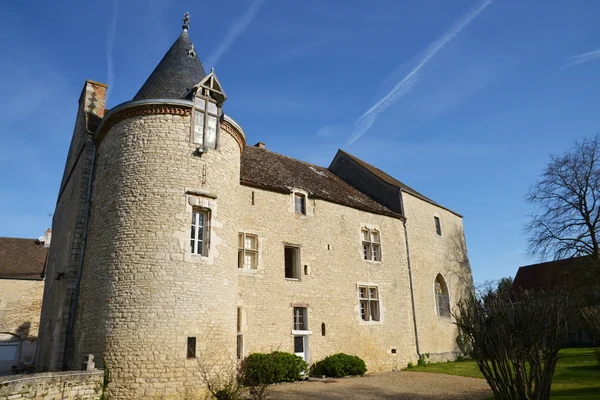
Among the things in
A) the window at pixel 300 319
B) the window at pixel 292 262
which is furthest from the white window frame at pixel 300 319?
the window at pixel 292 262

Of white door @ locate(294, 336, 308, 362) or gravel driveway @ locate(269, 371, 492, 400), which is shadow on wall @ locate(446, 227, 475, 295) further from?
white door @ locate(294, 336, 308, 362)

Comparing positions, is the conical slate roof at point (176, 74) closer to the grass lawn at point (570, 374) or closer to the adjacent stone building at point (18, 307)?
the grass lawn at point (570, 374)

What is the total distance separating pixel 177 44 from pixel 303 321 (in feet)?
32.3

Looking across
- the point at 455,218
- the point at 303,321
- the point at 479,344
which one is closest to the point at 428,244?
the point at 455,218

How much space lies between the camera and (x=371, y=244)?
1750 centimetres

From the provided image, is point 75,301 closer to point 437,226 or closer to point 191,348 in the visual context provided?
point 191,348

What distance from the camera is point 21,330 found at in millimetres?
23812

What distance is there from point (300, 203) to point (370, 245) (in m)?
3.90

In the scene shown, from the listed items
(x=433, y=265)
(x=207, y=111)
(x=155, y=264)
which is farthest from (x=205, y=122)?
(x=433, y=265)

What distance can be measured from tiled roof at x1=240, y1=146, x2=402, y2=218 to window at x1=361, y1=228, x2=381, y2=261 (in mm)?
952

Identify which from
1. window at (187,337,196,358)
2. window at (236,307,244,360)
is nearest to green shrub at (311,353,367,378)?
window at (236,307,244,360)

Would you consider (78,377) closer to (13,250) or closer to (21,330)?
(21,330)

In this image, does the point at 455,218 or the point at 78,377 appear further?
the point at 455,218

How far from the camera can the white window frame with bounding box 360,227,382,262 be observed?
17.3m
